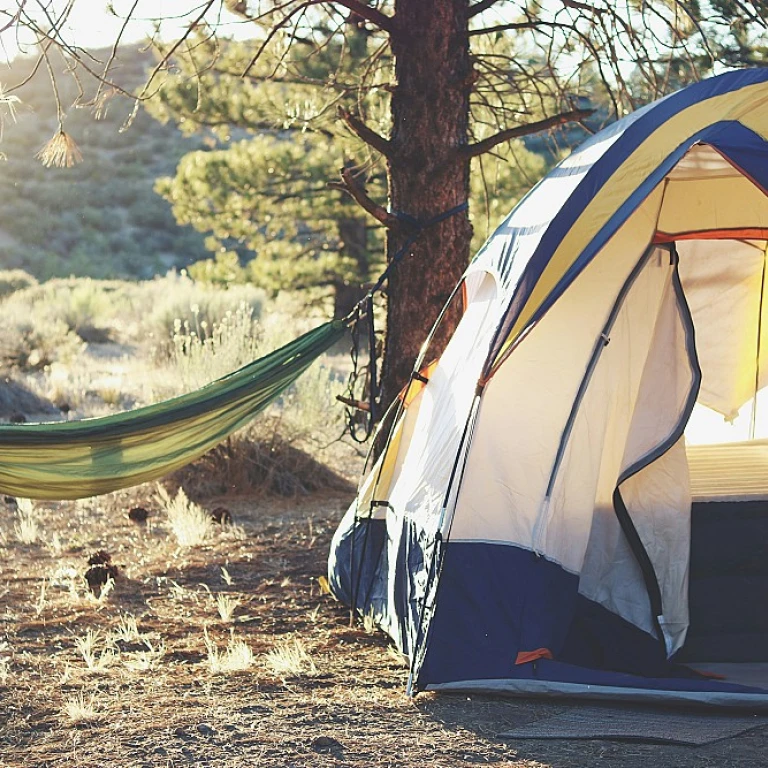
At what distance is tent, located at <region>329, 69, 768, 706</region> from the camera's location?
354cm

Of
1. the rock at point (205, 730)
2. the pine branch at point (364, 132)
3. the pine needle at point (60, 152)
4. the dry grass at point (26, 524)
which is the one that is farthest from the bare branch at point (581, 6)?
the dry grass at point (26, 524)

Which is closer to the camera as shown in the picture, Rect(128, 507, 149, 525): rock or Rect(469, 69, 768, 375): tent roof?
Rect(469, 69, 768, 375): tent roof

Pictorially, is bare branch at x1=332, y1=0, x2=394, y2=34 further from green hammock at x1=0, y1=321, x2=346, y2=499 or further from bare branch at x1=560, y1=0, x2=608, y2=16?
green hammock at x1=0, y1=321, x2=346, y2=499

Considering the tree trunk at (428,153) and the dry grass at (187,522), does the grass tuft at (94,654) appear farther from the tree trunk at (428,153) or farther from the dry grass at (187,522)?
the tree trunk at (428,153)

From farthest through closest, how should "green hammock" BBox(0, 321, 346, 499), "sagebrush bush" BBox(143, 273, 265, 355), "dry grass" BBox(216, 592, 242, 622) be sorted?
"sagebrush bush" BBox(143, 273, 265, 355) → "dry grass" BBox(216, 592, 242, 622) → "green hammock" BBox(0, 321, 346, 499)

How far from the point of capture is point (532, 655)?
3539mm

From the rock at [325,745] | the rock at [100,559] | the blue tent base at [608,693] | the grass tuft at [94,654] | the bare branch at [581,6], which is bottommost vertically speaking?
the grass tuft at [94,654]

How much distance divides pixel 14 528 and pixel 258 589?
6.46 feet

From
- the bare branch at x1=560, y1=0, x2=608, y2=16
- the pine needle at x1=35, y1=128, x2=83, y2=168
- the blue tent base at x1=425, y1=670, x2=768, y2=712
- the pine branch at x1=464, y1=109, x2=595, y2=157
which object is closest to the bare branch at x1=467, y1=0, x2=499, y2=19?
the bare branch at x1=560, y1=0, x2=608, y2=16

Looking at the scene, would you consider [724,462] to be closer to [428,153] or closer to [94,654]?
[428,153]

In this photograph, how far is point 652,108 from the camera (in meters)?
3.68

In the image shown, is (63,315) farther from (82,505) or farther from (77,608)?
(77,608)

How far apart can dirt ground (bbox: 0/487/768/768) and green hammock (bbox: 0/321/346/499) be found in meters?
0.58

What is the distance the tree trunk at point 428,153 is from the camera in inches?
194
